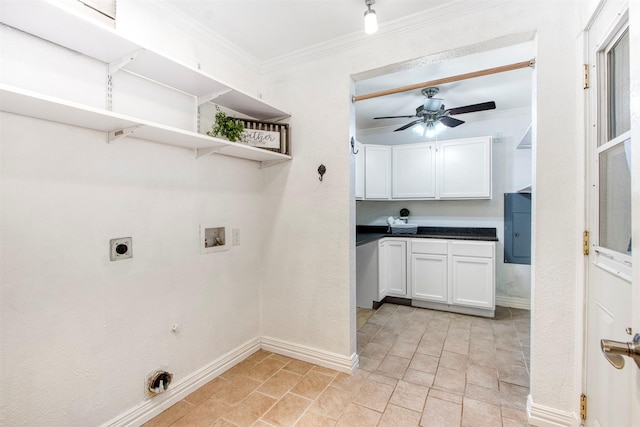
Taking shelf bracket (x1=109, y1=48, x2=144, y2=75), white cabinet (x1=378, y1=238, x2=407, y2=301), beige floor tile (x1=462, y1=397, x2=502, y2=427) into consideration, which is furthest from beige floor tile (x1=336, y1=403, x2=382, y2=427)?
shelf bracket (x1=109, y1=48, x2=144, y2=75)

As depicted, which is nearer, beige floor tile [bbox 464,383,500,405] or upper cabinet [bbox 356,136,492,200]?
beige floor tile [bbox 464,383,500,405]

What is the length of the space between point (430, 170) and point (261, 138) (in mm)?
2549

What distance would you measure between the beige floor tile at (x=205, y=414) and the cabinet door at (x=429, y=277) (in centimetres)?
257

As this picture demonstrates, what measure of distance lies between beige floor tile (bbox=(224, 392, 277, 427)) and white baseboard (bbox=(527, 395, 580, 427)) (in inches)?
60.0

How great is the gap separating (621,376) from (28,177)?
8.28ft

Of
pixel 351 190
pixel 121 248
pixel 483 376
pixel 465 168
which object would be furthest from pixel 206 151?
pixel 465 168

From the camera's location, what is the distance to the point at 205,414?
1.72 meters

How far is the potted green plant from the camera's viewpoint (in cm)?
189

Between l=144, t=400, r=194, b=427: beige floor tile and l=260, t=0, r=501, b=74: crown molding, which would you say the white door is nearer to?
l=260, t=0, r=501, b=74: crown molding

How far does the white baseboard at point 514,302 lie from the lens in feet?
11.8

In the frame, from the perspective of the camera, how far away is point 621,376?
1063mm

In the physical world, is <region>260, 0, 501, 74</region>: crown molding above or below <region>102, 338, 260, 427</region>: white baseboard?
above

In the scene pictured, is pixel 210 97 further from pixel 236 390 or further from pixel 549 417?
pixel 549 417

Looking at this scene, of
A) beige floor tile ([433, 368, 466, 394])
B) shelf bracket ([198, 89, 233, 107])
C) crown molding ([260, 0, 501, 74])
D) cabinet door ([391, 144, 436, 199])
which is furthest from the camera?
cabinet door ([391, 144, 436, 199])
